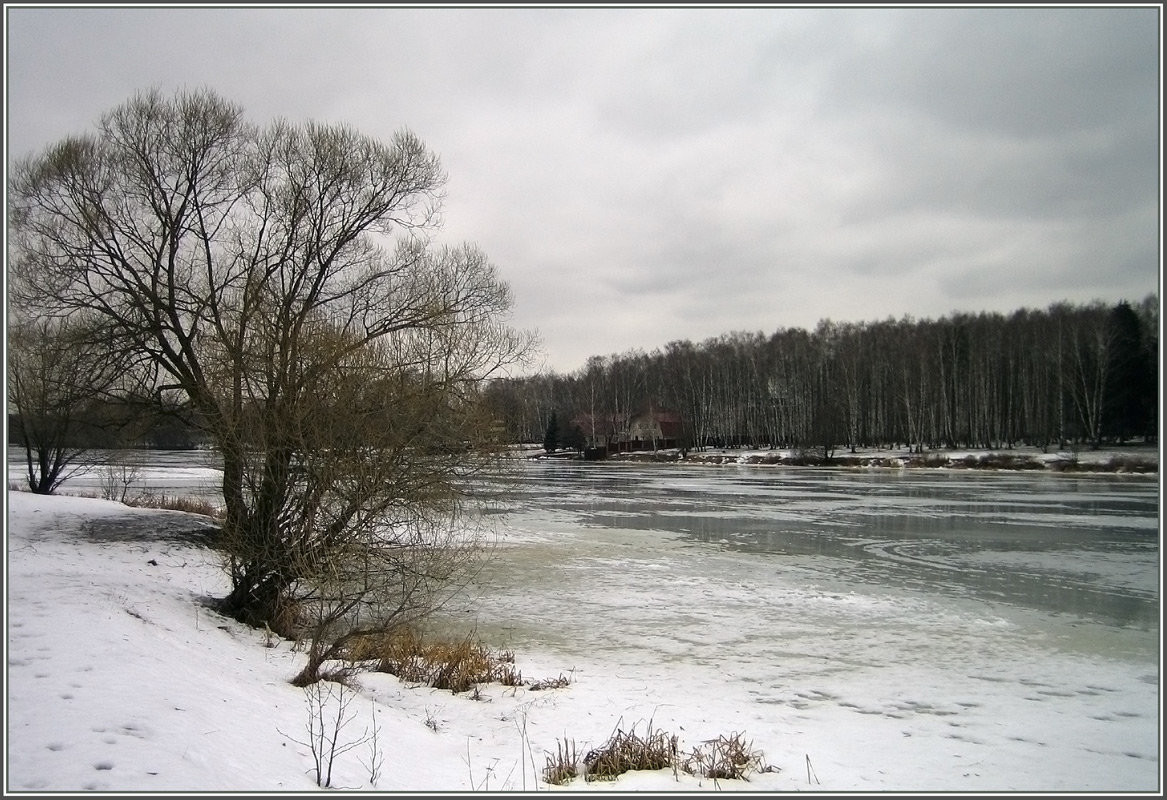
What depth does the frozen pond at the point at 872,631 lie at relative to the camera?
22.0ft

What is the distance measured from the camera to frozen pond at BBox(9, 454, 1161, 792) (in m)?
6.71

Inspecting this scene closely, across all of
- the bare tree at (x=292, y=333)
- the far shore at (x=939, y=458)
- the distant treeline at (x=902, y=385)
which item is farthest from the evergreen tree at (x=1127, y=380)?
the bare tree at (x=292, y=333)

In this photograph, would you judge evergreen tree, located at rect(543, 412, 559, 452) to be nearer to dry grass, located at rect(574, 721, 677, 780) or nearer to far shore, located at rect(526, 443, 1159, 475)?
far shore, located at rect(526, 443, 1159, 475)

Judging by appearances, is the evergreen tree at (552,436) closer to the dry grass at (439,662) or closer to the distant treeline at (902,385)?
the distant treeline at (902,385)

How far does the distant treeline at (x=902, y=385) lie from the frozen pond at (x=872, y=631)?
5354 mm

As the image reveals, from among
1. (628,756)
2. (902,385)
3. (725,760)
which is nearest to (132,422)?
(628,756)

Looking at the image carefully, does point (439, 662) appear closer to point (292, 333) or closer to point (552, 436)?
point (292, 333)

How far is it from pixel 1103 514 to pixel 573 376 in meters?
83.7

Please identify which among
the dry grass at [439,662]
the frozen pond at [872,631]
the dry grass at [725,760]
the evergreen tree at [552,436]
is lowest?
the frozen pond at [872,631]

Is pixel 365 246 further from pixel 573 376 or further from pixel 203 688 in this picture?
pixel 573 376

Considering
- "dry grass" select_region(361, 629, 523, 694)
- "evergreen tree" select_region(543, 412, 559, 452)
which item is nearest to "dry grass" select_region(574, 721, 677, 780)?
"dry grass" select_region(361, 629, 523, 694)

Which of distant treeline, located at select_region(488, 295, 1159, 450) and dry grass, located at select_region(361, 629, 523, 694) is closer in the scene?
dry grass, located at select_region(361, 629, 523, 694)

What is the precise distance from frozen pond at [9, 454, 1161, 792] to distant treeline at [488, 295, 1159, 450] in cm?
535

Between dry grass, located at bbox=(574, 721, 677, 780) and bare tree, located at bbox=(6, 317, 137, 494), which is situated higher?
bare tree, located at bbox=(6, 317, 137, 494)
